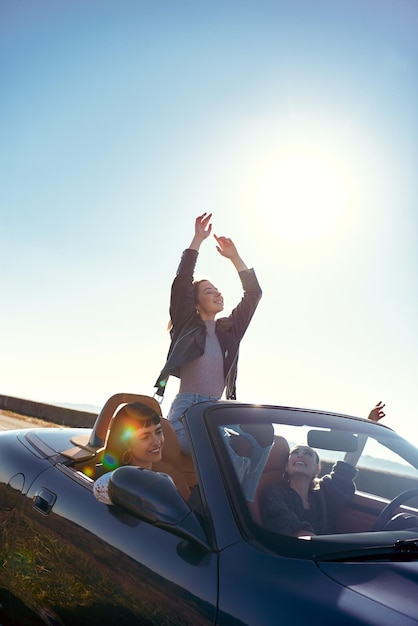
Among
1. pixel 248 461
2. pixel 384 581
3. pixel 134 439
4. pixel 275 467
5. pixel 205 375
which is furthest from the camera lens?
pixel 205 375

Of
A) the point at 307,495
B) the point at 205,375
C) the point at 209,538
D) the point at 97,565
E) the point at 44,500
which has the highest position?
the point at 205,375

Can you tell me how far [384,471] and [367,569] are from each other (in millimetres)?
1138

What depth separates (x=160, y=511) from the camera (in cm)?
190

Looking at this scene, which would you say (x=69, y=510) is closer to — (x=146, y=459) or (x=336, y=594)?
(x=146, y=459)

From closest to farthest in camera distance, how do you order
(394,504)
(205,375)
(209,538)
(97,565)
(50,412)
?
(209,538) < (97,565) < (394,504) < (205,375) < (50,412)

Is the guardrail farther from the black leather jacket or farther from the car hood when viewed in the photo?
the car hood

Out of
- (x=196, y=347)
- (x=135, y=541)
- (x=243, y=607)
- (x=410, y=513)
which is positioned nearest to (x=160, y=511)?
(x=135, y=541)

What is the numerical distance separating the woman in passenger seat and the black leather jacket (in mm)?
1222

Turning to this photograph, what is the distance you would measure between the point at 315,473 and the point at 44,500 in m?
1.17

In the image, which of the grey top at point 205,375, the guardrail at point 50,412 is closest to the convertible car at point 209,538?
the grey top at point 205,375

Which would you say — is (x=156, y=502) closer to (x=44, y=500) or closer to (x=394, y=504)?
(x=44, y=500)

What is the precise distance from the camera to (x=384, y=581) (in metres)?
1.62

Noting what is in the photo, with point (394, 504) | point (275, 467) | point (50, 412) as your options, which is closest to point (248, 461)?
point (275, 467)

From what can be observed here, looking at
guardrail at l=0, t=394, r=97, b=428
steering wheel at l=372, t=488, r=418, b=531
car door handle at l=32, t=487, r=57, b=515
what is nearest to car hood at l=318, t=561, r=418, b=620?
steering wheel at l=372, t=488, r=418, b=531
